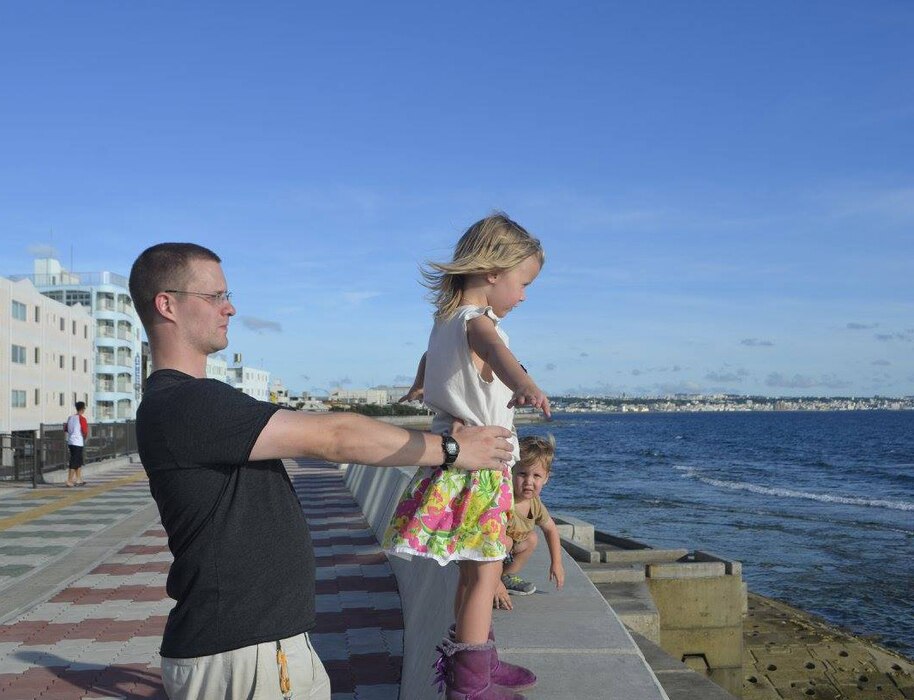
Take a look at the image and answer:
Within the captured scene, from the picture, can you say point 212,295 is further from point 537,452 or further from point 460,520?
point 537,452

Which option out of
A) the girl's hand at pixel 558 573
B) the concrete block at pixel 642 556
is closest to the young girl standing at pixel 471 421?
the girl's hand at pixel 558 573

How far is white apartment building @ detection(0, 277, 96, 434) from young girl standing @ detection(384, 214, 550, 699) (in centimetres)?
4206

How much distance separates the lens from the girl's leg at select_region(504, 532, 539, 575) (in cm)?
462

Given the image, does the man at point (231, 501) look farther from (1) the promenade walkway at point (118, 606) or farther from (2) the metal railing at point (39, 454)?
(2) the metal railing at point (39, 454)

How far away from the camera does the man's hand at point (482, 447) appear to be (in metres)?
2.02

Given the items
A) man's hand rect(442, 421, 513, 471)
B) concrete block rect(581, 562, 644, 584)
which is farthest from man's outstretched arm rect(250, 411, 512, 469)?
concrete block rect(581, 562, 644, 584)

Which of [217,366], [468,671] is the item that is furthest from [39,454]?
[217,366]

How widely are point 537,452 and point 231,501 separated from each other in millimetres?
2672

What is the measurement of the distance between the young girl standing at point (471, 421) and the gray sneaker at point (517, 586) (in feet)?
5.12

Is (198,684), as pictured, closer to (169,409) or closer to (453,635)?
(169,409)

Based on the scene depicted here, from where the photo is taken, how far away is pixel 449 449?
6.55 ft

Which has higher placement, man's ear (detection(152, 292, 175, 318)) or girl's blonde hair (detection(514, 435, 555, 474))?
man's ear (detection(152, 292, 175, 318))

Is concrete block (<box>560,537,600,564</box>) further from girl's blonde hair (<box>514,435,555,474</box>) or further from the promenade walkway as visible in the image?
girl's blonde hair (<box>514,435,555,474</box>)

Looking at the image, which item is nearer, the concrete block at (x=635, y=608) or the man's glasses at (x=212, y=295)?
the man's glasses at (x=212, y=295)
